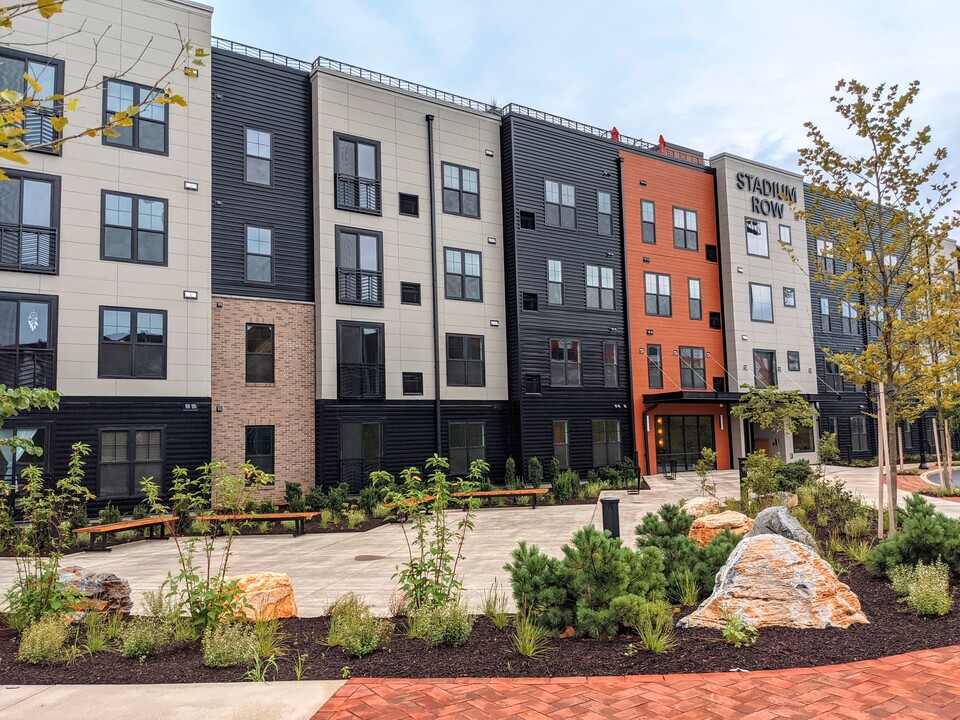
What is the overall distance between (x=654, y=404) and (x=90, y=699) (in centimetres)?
2479

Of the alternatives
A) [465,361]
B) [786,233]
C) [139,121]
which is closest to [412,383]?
[465,361]

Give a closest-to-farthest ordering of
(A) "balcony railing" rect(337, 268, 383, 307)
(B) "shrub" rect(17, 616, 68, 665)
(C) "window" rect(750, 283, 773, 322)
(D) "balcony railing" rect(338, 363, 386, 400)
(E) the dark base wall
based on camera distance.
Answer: (B) "shrub" rect(17, 616, 68, 665) → (E) the dark base wall → (D) "balcony railing" rect(338, 363, 386, 400) → (A) "balcony railing" rect(337, 268, 383, 307) → (C) "window" rect(750, 283, 773, 322)

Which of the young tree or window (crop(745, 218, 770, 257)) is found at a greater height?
window (crop(745, 218, 770, 257))

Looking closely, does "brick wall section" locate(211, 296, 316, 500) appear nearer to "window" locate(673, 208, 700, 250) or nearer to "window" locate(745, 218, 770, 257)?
"window" locate(673, 208, 700, 250)

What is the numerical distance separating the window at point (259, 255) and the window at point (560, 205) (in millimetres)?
10504

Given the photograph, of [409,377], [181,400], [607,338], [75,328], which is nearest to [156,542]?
[181,400]

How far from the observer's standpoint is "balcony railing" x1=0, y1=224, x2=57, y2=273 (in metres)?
17.0

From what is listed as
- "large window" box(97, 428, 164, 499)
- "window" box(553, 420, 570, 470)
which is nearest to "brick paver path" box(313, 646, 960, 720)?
"large window" box(97, 428, 164, 499)

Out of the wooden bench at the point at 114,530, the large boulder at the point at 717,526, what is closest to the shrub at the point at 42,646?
the wooden bench at the point at 114,530

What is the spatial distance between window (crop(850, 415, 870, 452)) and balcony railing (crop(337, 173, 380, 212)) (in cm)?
2659

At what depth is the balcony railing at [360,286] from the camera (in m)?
22.0

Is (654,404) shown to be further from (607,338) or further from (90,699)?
(90,699)

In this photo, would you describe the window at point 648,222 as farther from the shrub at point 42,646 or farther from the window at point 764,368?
the shrub at point 42,646

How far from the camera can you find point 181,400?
1878cm
